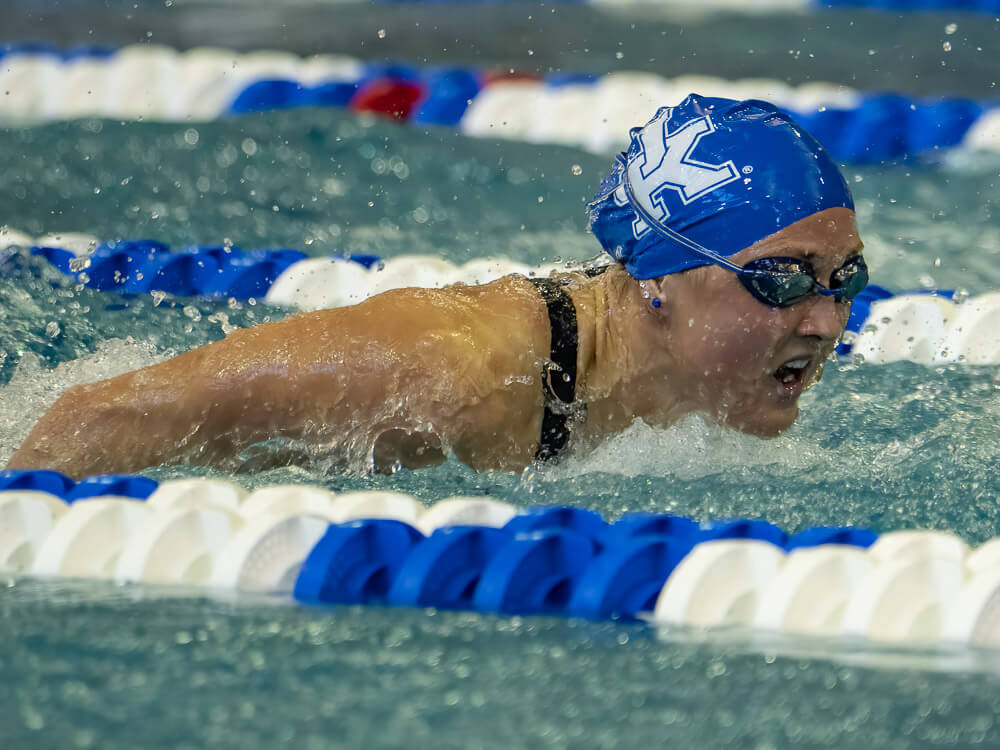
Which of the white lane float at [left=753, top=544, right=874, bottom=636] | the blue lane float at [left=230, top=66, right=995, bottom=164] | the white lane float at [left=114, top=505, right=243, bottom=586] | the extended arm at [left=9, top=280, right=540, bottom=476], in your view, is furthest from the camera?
the blue lane float at [left=230, top=66, right=995, bottom=164]

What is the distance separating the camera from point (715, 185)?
2.09 metres

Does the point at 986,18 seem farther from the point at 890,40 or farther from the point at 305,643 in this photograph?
the point at 305,643

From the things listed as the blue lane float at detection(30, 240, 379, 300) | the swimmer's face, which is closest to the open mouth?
the swimmer's face

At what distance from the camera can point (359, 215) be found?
409cm

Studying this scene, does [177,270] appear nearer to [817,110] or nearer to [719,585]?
[719,585]

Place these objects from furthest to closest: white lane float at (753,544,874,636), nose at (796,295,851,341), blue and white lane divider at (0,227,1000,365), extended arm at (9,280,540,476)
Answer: blue and white lane divider at (0,227,1000,365), nose at (796,295,851,341), extended arm at (9,280,540,476), white lane float at (753,544,874,636)

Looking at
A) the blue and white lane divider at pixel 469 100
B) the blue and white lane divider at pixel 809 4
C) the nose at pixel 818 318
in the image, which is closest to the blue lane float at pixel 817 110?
the blue and white lane divider at pixel 469 100

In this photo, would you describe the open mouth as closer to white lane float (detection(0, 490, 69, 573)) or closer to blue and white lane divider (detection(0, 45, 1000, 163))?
white lane float (detection(0, 490, 69, 573))

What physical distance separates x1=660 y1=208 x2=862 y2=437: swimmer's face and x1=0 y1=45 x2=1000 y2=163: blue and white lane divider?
277 centimetres

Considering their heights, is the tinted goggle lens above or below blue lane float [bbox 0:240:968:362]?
below

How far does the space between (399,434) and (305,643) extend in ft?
2.01

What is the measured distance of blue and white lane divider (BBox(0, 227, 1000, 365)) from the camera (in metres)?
3.03

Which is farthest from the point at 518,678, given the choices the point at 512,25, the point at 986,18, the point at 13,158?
the point at 986,18

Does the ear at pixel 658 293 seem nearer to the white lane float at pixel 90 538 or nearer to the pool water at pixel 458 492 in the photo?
the pool water at pixel 458 492
